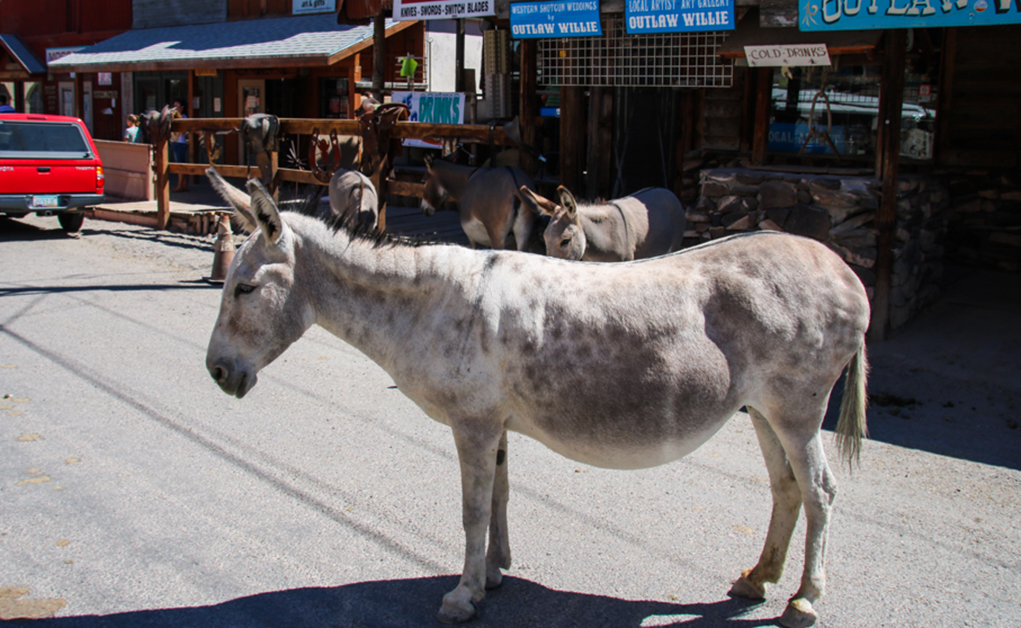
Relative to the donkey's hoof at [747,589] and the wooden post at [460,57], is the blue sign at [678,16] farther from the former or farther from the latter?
the wooden post at [460,57]

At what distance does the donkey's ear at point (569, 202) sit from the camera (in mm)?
6766

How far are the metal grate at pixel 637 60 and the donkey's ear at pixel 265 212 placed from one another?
21.8 ft

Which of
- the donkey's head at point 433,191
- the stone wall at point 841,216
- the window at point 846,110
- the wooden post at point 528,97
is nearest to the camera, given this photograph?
the stone wall at point 841,216

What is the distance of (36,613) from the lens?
3371mm

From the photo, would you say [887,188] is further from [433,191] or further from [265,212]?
[265,212]

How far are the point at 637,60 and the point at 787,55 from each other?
2367 mm

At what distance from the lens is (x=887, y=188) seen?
7602 millimetres

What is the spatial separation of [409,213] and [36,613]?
13.1m

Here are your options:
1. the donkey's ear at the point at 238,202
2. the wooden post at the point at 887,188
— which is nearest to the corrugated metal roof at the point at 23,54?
the wooden post at the point at 887,188

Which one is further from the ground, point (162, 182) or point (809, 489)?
point (162, 182)

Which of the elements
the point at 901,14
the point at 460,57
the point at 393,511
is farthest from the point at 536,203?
the point at 460,57

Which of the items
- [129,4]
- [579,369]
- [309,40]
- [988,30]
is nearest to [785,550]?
[579,369]

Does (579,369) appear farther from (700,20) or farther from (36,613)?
(700,20)

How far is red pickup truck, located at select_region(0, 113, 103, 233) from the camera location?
13398 mm
